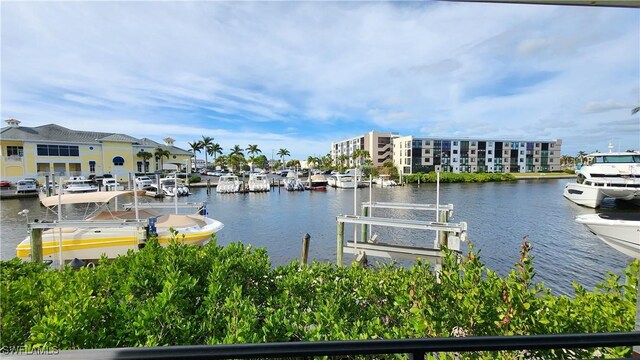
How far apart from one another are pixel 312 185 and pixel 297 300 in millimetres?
37358

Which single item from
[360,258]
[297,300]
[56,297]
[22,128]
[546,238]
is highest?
[22,128]

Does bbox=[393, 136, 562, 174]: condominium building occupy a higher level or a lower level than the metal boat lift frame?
higher

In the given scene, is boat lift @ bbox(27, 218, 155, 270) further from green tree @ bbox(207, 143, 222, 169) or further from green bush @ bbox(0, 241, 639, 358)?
green tree @ bbox(207, 143, 222, 169)

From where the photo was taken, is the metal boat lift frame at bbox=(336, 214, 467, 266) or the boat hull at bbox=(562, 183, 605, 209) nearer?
the metal boat lift frame at bbox=(336, 214, 467, 266)

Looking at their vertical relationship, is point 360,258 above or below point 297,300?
below

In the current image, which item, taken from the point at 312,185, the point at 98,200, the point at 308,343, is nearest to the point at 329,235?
the point at 98,200

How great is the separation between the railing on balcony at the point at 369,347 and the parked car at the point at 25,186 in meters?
38.1

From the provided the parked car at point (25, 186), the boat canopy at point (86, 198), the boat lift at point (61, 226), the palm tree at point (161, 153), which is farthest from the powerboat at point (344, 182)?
the boat lift at point (61, 226)

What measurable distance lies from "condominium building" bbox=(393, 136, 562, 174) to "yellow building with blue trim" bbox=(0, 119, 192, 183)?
4900cm

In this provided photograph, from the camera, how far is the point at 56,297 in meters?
2.23

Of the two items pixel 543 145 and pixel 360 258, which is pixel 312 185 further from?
pixel 543 145

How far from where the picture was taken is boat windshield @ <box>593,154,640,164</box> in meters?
23.4

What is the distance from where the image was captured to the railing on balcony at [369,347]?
780 millimetres

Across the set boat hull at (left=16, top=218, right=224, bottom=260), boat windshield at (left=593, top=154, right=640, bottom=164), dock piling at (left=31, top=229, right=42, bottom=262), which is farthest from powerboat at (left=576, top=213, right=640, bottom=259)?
boat windshield at (left=593, top=154, right=640, bottom=164)
